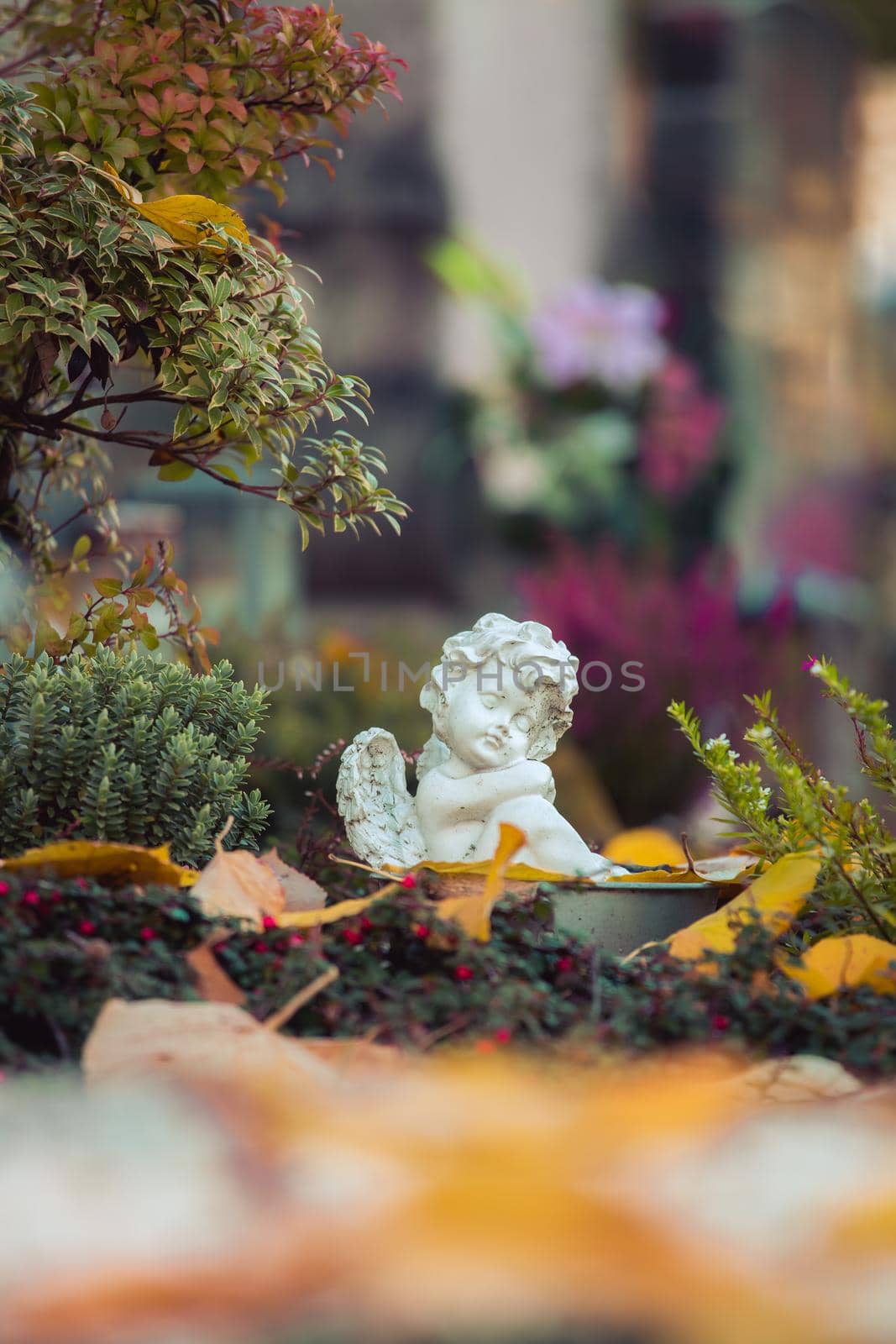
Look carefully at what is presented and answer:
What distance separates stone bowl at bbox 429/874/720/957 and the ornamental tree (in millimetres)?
620

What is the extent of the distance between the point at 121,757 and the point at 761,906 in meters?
0.79

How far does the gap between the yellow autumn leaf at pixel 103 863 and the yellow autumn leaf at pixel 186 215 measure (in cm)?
80

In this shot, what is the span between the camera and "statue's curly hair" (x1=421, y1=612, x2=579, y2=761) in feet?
6.26

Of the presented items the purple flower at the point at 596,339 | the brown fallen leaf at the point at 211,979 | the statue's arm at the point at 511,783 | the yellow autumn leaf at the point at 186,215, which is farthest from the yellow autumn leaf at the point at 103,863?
the purple flower at the point at 596,339

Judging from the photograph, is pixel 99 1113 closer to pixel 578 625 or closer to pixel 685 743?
pixel 685 743

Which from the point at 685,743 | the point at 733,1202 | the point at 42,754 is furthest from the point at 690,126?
the point at 733,1202

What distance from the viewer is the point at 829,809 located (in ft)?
5.95

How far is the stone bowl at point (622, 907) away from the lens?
5.61ft

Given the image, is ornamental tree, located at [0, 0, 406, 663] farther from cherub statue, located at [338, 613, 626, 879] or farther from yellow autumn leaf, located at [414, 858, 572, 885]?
yellow autumn leaf, located at [414, 858, 572, 885]

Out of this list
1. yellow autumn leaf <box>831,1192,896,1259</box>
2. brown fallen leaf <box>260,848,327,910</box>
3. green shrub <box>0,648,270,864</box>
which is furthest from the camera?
green shrub <box>0,648,270,864</box>

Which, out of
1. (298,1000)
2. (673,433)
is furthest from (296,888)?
(673,433)

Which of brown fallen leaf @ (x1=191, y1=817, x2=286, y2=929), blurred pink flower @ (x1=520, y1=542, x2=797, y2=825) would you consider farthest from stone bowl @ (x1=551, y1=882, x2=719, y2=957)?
blurred pink flower @ (x1=520, y1=542, x2=797, y2=825)

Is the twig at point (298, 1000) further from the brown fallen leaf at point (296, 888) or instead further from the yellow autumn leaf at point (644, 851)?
the yellow autumn leaf at point (644, 851)

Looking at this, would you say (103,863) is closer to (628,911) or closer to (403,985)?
(403,985)
